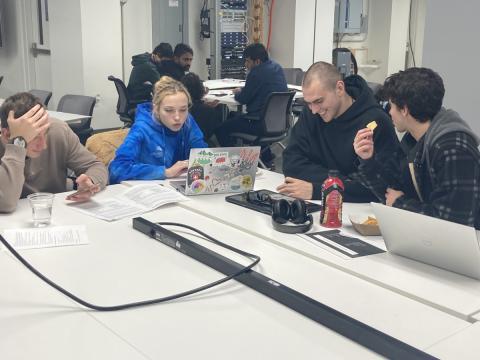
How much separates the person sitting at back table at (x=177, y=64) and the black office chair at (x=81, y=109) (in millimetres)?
1564

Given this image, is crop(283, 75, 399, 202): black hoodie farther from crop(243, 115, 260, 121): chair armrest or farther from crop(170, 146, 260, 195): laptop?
crop(243, 115, 260, 121): chair armrest

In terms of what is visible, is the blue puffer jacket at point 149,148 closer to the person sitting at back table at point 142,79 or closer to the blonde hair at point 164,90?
the blonde hair at point 164,90

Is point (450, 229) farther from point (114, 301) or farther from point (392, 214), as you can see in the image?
point (114, 301)

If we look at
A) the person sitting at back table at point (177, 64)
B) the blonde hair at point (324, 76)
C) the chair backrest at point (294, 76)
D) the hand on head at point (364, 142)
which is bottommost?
the chair backrest at point (294, 76)

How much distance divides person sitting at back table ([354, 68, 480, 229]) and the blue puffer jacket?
1089 mm

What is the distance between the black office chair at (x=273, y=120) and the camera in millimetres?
5332

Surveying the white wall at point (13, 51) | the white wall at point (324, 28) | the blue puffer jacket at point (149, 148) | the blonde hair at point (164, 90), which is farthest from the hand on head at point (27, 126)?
the white wall at point (324, 28)

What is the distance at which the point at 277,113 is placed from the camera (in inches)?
214

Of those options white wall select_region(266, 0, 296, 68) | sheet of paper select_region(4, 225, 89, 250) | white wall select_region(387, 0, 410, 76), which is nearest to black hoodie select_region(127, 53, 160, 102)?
white wall select_region(266, 0, 296, 68)

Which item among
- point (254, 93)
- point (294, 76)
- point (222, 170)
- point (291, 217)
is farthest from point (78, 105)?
point (294, 76)

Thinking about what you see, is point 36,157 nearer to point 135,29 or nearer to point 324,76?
point 324,76

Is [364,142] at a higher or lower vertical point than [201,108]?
higher

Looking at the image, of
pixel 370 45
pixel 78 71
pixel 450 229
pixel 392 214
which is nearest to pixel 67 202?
pixel 392 214

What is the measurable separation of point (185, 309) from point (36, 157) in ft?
4.68
